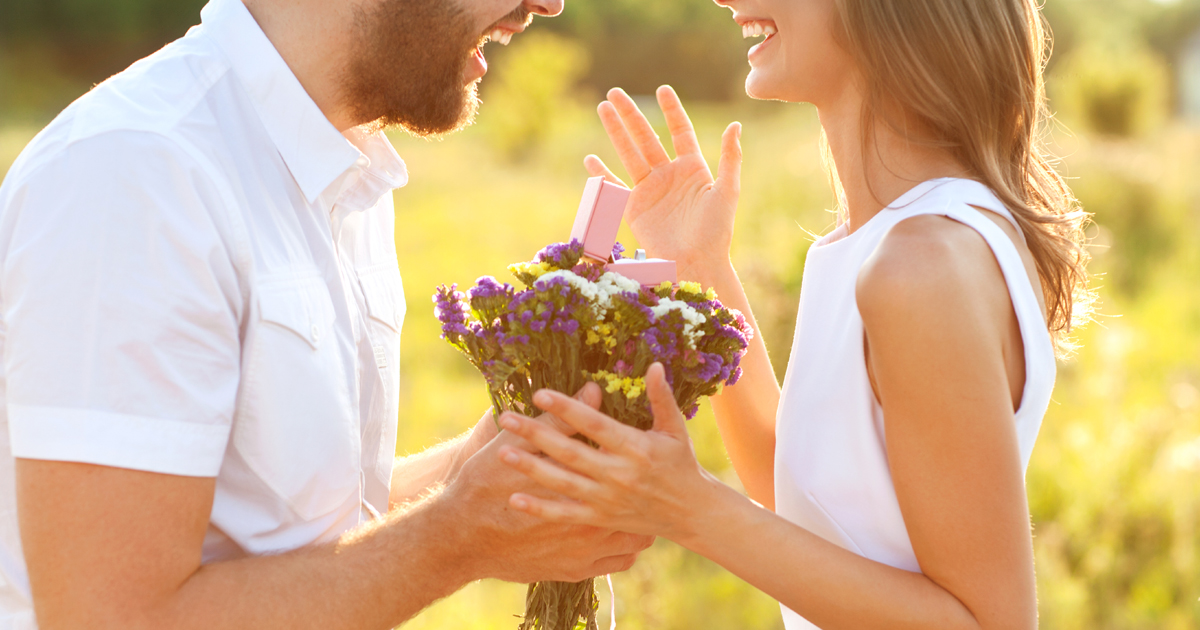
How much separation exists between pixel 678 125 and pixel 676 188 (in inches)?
8.3

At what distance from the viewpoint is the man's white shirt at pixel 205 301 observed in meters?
1.60

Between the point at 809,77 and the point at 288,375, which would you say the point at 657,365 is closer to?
the point at 288,375

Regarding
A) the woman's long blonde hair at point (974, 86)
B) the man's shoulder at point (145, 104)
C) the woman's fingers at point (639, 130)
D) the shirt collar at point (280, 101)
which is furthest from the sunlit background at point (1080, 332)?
the man's shoulder at point (145, 104)

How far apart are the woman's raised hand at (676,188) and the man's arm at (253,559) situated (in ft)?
3.39

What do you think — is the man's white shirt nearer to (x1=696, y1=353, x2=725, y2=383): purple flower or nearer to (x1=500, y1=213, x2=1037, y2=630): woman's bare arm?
(x1=500, y1=213, x2=1037, y2=630): woman's bare arm

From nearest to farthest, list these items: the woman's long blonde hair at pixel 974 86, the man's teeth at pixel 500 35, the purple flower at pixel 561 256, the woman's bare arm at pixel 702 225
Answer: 1. the purple flower at pixel 561 256
2. the woman's long blonde hair at pixel 974 86
3. the man's teeth at pixel 500 35
4. the woman's bare arm at pixel 702 225

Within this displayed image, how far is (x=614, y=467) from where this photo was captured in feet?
5.61

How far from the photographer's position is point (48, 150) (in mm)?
1680

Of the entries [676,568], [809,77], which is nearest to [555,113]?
[676,568]

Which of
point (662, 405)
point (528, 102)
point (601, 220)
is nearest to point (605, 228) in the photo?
point (601, 220)

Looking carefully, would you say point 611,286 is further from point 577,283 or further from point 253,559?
point 253,559

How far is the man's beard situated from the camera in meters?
2.24

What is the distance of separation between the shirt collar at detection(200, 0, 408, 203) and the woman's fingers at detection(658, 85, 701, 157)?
1111 millimetres

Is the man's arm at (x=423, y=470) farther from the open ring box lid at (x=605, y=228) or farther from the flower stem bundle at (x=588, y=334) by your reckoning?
the open ring box lid at (x=605, y=228)
